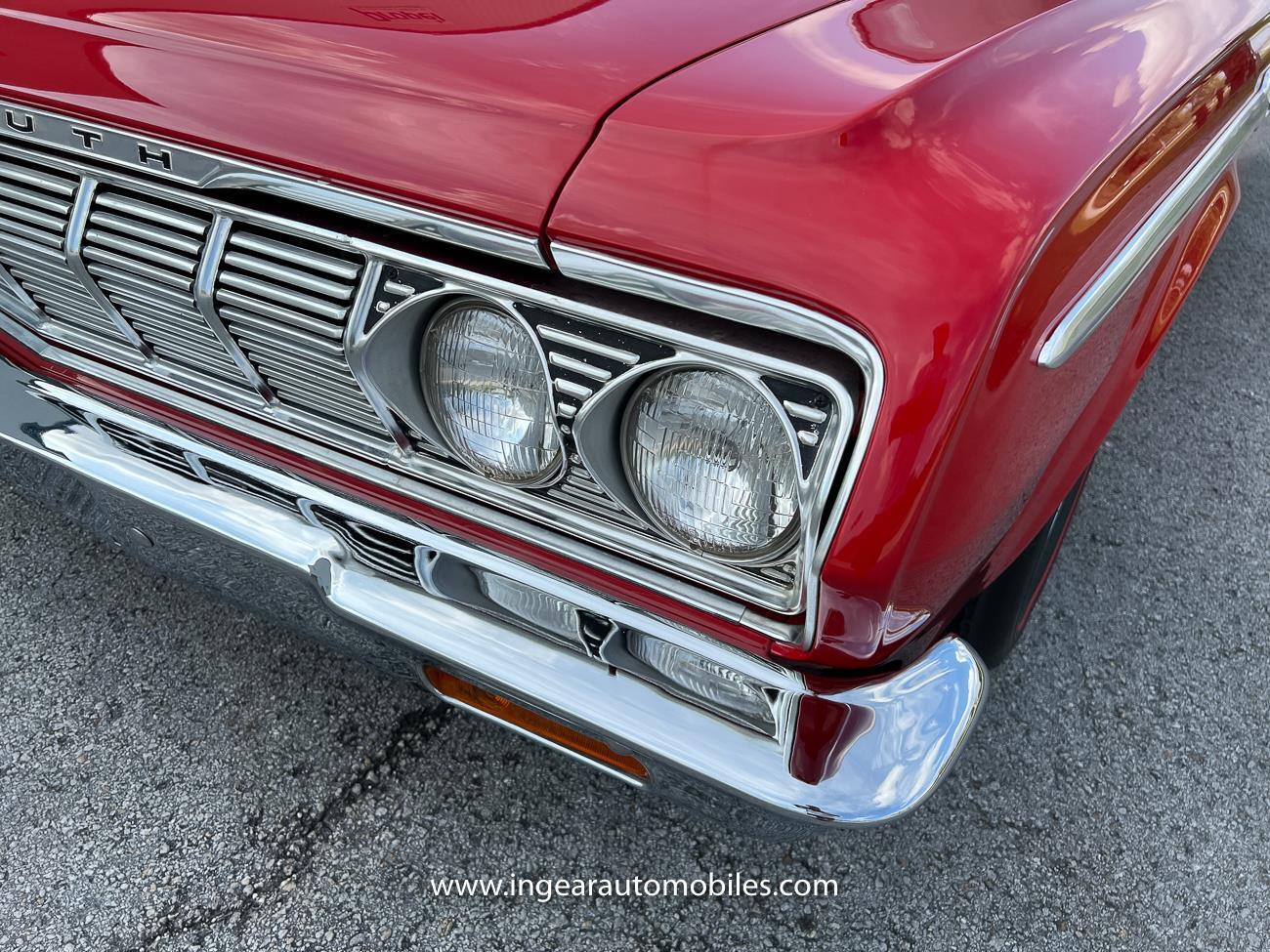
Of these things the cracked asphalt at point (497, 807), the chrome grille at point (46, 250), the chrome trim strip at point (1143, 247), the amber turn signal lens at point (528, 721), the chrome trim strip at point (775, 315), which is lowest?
the cracked asphalt at point (497, 807)

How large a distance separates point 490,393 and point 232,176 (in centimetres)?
40

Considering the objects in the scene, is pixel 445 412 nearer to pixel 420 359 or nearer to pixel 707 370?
pixel 420 359

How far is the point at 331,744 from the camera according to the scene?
6.09 ft

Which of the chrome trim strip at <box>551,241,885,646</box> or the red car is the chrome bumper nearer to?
the red car

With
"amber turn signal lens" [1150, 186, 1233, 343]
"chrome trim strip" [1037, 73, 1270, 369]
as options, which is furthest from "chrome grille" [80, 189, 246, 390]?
"amber turn signal lens" [1150, 186, 1233, 343]

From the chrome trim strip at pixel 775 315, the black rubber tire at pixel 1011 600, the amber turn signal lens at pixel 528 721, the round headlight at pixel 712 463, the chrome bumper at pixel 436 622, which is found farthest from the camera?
the black rubber tire at pixel 1011 600

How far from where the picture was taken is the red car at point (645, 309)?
0.97 m

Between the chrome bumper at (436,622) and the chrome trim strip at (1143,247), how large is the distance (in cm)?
39

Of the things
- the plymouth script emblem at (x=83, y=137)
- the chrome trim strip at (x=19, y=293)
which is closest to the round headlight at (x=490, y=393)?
the plymouth script emblem at (x=83, y=137)

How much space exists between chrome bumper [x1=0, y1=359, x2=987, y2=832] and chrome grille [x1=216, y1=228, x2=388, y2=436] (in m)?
0.15

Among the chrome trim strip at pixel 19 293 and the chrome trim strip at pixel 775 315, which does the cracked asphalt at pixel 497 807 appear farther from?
the chrome trim strip at pixel 775 315

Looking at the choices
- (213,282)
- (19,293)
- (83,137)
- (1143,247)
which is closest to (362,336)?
(213,282)

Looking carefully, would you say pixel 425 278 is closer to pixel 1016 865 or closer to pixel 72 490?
pixel 72 490

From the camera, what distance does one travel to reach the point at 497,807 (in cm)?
Result: 177
